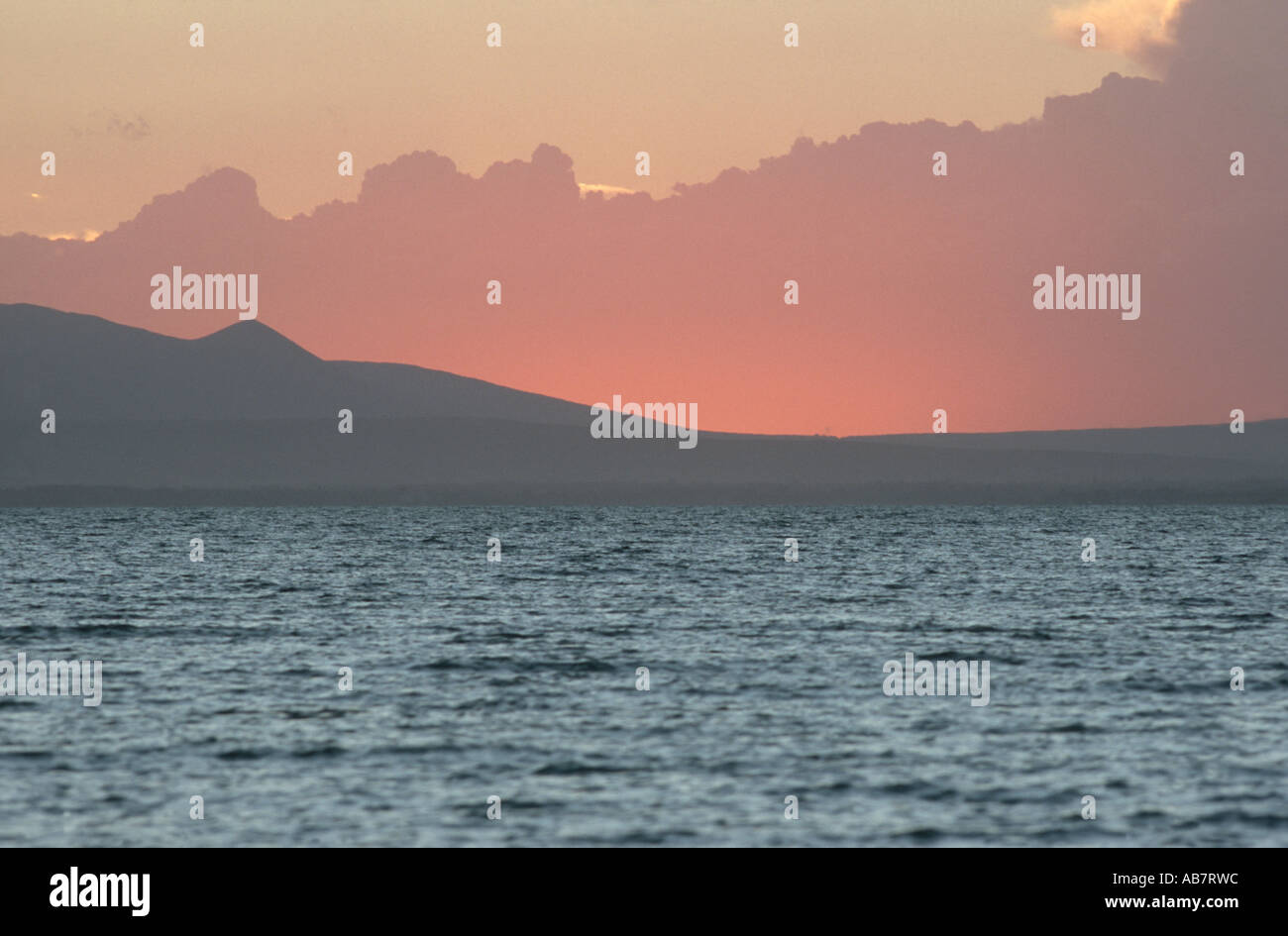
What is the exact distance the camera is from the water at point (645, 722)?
74.3 feet

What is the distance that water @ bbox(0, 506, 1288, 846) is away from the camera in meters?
22.7

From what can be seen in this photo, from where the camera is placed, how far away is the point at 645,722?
30969 mm

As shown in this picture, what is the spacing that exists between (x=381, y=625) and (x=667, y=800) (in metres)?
30.9

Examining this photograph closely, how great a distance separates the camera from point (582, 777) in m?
25.5
